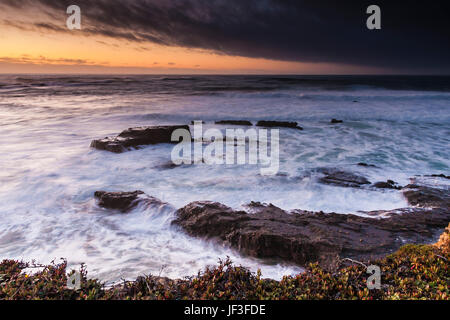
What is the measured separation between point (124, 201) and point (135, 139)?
7.23 m

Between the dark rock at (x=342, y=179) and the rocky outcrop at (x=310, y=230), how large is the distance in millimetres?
2019

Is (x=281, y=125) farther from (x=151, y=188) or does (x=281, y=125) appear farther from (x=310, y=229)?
(x=310, y=229)

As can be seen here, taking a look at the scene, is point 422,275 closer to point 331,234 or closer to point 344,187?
point 331,234

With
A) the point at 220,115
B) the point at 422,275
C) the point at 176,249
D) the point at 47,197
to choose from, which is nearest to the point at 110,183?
the point at 47,197

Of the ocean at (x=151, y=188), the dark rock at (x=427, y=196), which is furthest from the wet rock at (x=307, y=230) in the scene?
the dark rock at (x=427, y=196)

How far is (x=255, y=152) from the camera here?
1293 centimetres

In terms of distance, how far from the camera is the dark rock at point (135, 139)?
1278cm

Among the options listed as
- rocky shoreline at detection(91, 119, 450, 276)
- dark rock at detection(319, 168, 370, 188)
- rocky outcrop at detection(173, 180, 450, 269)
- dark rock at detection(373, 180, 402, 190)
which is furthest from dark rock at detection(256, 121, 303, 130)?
rocky outcrop at detection(173, 180, 450, 269)

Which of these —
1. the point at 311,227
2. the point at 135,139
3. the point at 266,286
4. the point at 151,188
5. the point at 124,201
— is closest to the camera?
the point at 266,286

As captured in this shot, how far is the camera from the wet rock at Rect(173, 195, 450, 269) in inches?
179

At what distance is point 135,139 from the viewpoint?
13570 mm

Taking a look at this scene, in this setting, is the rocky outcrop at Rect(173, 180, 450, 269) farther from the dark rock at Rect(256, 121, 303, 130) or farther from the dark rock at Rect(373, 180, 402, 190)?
the dark rock at Rect(256, 121, 303, 130)

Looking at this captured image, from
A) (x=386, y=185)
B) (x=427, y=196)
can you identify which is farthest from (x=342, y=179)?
(x=427, y=196)

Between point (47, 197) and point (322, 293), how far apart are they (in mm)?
8047
